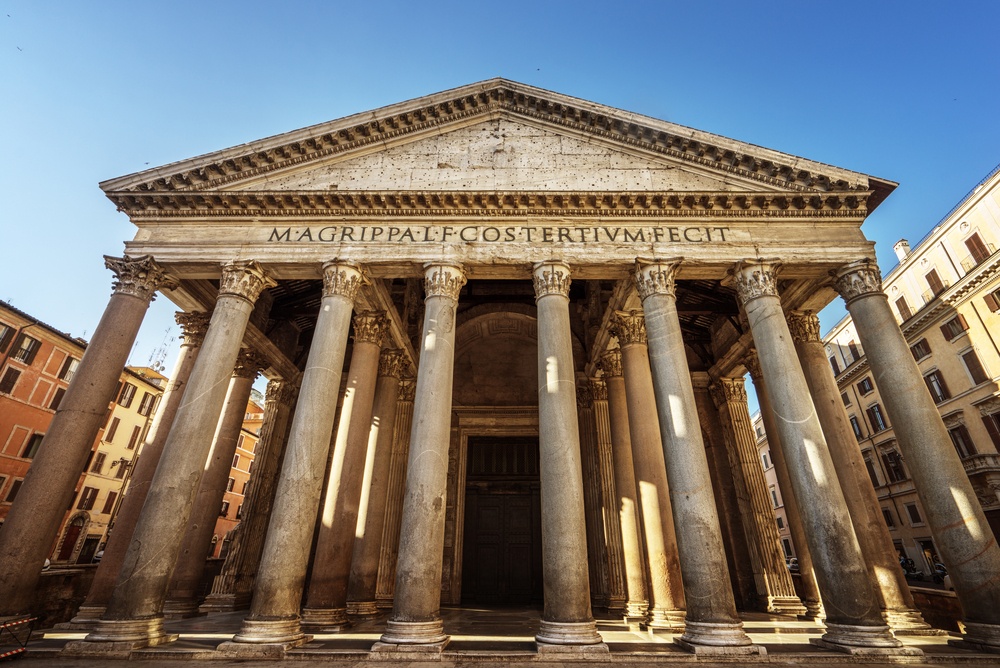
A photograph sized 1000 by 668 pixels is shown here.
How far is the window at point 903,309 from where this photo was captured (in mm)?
25750

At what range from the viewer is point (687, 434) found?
8.27 m

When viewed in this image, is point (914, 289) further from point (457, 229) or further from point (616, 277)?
point (457, 229)

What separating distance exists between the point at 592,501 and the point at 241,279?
35.7ft

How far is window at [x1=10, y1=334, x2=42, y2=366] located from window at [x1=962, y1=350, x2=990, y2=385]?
4595 centimetres

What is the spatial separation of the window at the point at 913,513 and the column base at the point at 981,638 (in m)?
24.5

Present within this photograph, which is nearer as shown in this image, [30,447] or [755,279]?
[755,279]

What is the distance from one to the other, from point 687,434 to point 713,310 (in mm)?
7250

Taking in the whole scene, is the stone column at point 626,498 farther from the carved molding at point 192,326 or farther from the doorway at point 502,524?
the carved molding at point 192,326

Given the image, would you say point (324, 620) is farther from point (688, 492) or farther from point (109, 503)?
point (109, 503)

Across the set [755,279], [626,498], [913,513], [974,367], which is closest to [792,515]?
[626,498]

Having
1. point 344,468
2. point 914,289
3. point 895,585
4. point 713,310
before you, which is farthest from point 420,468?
point 914,289

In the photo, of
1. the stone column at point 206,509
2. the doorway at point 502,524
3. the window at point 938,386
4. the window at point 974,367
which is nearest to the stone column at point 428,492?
the stone column at point 206,509

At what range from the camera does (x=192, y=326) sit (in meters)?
12.4

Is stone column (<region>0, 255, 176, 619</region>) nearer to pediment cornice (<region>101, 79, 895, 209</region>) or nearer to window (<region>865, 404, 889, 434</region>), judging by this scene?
pediment cornice (<region>101, 79, 895, 209</region>)
